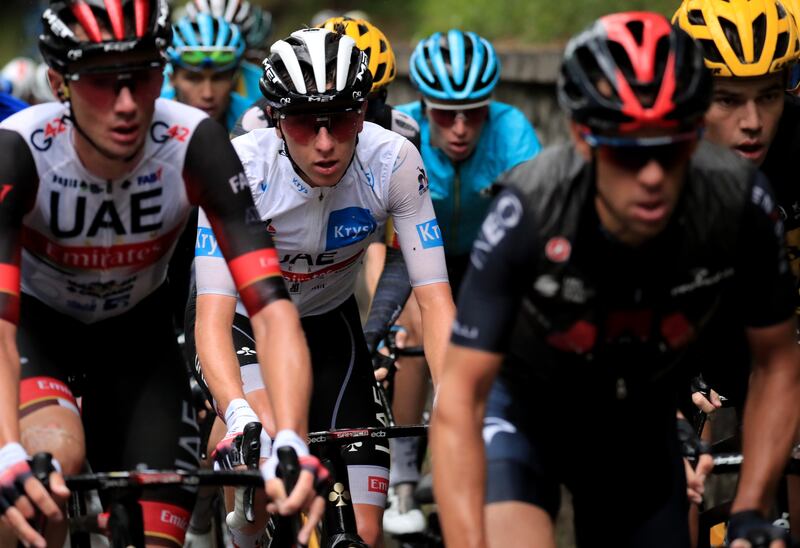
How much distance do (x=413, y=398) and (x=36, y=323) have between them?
3733 millimetres

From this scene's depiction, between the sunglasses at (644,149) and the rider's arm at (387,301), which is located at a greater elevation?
the sunglasses at (644,149)

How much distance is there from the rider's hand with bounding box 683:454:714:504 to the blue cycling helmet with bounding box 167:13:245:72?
6.62 meters

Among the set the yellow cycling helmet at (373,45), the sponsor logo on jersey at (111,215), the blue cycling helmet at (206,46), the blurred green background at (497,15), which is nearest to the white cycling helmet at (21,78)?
the blurred green background at (497,15)

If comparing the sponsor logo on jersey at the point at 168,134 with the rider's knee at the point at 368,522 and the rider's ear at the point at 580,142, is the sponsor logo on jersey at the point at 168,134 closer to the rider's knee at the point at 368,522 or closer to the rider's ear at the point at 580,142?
the rider's ear at the point at 580,142

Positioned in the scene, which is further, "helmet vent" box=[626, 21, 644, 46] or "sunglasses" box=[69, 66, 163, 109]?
"sunglasses" box=[69, 66, 163, 109]

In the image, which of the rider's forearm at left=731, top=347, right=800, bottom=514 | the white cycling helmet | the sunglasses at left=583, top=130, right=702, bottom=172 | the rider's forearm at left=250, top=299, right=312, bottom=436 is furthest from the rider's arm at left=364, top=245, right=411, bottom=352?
the white cycling helmet

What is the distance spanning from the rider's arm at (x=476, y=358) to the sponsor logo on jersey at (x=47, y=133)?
1750 millimetres

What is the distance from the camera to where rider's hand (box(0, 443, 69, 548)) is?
4383mm

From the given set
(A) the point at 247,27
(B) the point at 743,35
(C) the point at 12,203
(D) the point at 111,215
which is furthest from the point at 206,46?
(C) the point at 12,203

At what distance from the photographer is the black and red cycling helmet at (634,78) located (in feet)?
13.4

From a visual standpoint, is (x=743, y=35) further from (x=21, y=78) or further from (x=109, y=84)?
(x=21, y=78)

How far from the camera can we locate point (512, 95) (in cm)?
1344

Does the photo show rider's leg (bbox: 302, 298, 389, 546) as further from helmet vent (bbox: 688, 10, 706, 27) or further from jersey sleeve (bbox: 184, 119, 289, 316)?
helmet vent (bbox: 688, 10, 706, 27)

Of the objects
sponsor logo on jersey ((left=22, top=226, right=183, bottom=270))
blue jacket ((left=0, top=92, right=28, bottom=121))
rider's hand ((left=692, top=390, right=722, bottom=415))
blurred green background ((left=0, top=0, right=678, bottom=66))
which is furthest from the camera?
blurred green background ((left=0, top=0, right=678, bottom=66))
